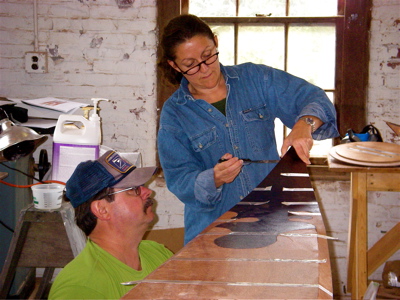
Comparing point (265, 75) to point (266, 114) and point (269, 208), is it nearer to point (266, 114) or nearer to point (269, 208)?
point (266, 114)

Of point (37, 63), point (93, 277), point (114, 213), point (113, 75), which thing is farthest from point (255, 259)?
point (37, 63)

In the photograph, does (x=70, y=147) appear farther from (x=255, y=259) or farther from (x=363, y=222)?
(x=363, y=222)

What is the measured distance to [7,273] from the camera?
6.55 feet

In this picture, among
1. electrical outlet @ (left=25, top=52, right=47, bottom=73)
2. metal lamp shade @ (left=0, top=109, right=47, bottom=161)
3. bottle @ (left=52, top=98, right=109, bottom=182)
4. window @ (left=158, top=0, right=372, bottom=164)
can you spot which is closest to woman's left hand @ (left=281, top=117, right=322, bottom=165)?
bottle @ (left=52, top=98, right=109, bottom=182)

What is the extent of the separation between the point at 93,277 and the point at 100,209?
0.98 feet

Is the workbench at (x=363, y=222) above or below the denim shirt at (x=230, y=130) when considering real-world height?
below

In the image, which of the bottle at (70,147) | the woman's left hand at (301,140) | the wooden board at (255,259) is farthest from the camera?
the bottle at (70,147)

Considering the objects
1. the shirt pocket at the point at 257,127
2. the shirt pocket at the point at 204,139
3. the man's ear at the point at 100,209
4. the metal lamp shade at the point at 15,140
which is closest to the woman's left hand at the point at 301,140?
the shirt pocket at the point at 257,127

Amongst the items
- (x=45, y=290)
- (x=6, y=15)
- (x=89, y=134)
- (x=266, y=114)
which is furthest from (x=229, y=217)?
(x=6, y=15)

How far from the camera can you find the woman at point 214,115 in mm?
1874

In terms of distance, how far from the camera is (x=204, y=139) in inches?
77.4

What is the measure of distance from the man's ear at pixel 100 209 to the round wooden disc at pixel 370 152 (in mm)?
1275

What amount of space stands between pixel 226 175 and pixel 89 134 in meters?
0.77

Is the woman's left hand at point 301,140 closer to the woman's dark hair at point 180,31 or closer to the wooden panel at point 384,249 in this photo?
the woman's dark hair at point 180,31
